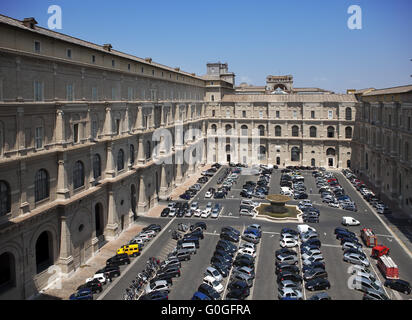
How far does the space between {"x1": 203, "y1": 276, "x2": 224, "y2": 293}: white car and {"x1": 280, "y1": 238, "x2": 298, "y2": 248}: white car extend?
12.9 meters

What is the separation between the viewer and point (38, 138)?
33656 millimetres

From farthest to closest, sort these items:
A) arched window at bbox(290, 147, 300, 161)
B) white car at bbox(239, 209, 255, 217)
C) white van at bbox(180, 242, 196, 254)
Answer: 1. arched window at bbox(290, 147, 300, 161)
2. white car at bbox(239, 209, 255, 217)
3. white van at bbox(180, 242, 196, 254)

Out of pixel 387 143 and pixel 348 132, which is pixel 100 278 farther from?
pixel 348 132

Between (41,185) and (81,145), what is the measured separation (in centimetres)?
708

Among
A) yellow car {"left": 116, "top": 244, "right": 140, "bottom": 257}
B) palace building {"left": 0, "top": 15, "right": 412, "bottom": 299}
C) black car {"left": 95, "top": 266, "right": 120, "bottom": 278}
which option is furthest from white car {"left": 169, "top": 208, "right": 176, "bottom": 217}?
black car {"left": 95, "top": 266, "right": 120, "bottom": 278}

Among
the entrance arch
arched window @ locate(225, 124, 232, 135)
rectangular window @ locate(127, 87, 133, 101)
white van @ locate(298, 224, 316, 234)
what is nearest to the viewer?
the entrance arch

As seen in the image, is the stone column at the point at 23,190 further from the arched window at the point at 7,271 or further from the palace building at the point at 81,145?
the arched window at the point at 7,271

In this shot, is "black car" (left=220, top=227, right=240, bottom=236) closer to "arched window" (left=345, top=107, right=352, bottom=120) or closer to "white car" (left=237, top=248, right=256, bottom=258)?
"white car" (left=237, top=248, right=256, bottom=258)

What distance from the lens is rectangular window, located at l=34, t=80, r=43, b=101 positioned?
107ft

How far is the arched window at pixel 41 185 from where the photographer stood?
1323 inches

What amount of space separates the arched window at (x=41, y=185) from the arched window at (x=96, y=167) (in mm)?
8738

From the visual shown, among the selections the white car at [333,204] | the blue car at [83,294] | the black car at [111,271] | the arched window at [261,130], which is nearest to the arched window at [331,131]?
the arched window at [261,130]

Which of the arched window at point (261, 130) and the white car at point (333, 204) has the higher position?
the arched window at point (261, 130)

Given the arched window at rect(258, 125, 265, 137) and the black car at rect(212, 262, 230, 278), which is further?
the arched window at rect(258, 125, 265, 137)
